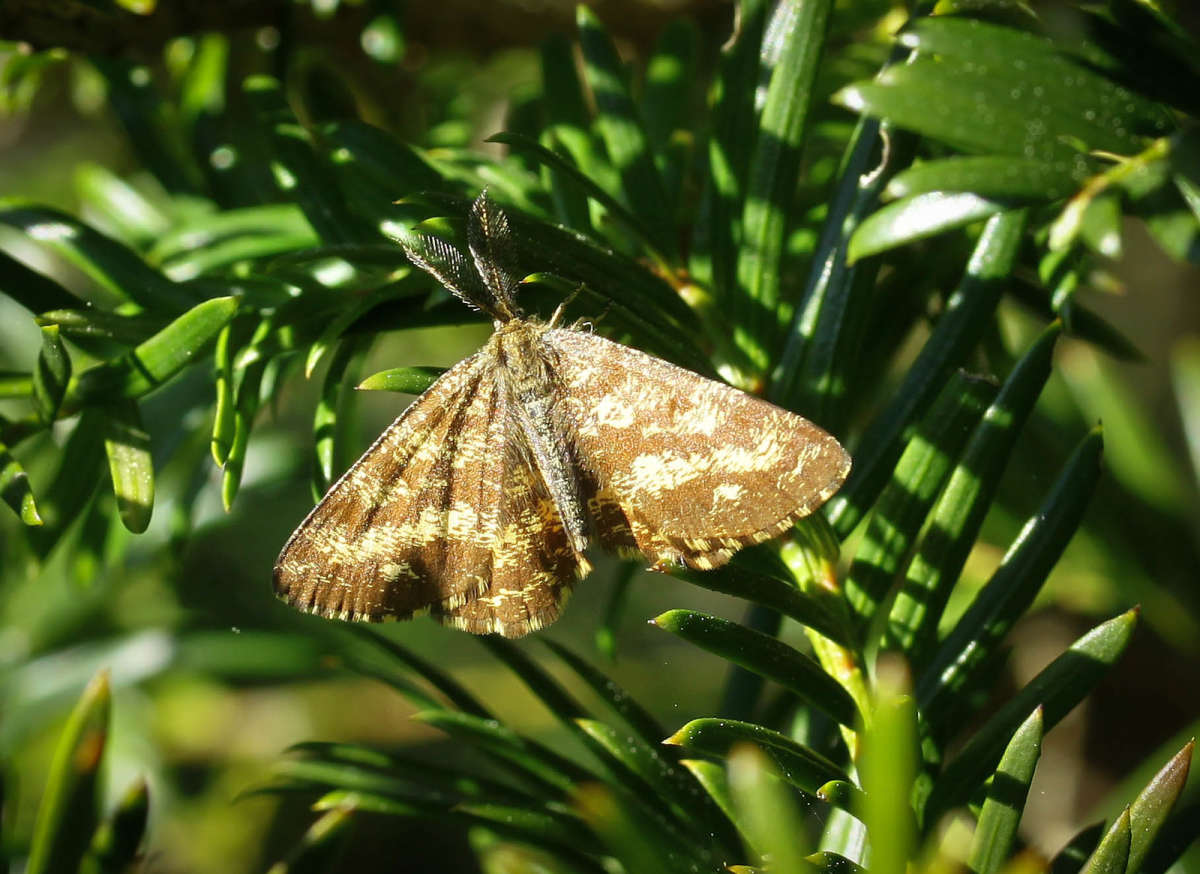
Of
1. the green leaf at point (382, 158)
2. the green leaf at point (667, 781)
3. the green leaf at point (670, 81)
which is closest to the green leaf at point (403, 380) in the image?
the green leaf at point (382, 158)

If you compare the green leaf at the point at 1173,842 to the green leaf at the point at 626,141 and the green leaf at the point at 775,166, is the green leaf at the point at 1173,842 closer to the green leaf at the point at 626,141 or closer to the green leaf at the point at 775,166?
the green leaf at the point at 775,166

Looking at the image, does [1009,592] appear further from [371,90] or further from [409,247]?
[371,90]

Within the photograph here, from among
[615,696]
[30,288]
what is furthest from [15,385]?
[615,696]

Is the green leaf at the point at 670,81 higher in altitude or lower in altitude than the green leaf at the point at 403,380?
higher

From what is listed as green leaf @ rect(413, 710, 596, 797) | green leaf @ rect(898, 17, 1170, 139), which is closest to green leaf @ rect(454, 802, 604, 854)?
green leaf @ rect(413, 710, 596, 797)

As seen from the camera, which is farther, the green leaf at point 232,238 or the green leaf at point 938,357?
the green leaf at point 232,238

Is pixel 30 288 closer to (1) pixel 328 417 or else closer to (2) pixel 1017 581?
(1) pixel 328 417

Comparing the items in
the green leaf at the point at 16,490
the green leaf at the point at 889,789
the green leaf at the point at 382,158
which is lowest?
the green leaf at the point at 16,490

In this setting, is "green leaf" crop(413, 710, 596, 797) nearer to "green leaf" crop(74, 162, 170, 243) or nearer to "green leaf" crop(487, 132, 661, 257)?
"green leaf" crop(487, 132, 661, 257)
